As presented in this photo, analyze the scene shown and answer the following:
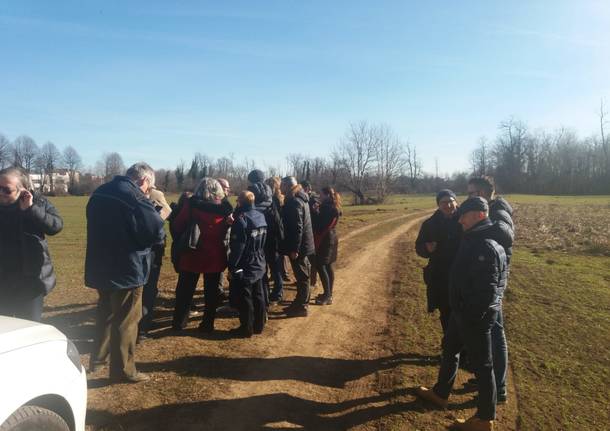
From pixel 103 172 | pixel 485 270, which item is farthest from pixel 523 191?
pixel 103 172

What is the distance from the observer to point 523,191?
275 feet

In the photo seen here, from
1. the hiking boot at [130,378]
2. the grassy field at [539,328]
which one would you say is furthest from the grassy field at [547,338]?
the hiking boot at [130,378]

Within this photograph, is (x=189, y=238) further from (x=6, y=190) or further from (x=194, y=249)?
(x=6, y=190)

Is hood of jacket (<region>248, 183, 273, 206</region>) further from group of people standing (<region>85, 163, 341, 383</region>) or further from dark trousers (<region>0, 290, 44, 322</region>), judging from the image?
dark trousers (<region>0, 290, 44, 322</region>)

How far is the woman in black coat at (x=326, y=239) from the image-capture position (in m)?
7.83

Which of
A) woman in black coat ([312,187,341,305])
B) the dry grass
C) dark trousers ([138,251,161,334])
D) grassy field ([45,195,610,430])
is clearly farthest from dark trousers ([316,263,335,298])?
the dry grass

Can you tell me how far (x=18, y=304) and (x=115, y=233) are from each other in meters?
1.07

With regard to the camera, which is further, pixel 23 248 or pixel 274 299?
pixel 274 299

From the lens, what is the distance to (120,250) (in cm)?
421

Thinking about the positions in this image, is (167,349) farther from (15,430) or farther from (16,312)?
(15,430)

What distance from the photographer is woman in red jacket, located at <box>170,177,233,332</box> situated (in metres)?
5.75

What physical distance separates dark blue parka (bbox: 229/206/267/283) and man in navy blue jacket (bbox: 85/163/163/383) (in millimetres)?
1576

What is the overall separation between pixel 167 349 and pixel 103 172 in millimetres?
131781

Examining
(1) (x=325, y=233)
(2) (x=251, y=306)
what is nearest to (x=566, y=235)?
(1) (x=325, y=233)
